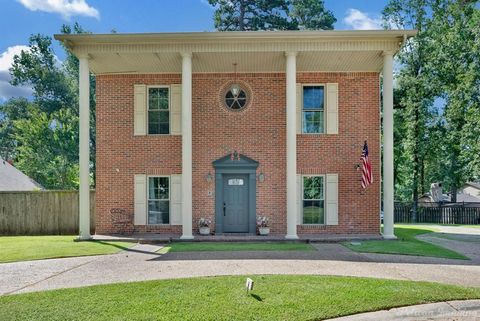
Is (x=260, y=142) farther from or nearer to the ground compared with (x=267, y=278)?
farther from the ground

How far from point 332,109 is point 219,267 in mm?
7318

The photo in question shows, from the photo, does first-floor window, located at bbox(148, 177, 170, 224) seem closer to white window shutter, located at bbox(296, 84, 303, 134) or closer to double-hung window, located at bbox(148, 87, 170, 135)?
double-hung window, located at bbox(148, 87, 170, 135)

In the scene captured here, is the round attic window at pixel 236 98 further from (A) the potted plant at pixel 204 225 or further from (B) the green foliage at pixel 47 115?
(B) the green foliage at pixel 47 115

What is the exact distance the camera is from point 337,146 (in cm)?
1273

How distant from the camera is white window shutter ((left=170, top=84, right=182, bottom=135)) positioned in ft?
42.5

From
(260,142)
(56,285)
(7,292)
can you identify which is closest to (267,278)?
(56,285)

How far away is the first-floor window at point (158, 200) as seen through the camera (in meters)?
12.9

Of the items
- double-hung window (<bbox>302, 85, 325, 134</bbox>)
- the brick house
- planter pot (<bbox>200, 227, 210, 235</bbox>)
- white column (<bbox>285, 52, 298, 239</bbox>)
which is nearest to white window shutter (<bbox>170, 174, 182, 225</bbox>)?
the brick house

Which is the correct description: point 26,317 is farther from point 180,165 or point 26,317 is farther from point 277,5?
point 277,5

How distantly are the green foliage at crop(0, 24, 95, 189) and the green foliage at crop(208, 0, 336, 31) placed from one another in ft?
36.9

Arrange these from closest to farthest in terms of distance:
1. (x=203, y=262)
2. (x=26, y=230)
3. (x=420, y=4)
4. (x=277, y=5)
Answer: (x=203, y=262) → (x=26, y=230) → (x=420, y=4) → (x=277, y=5)

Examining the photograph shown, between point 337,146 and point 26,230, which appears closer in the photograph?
point 337,146

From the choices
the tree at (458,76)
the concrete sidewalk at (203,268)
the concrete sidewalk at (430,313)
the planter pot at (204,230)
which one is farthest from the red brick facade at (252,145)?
the tree at (458,76)

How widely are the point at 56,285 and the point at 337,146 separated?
929 centimetres
